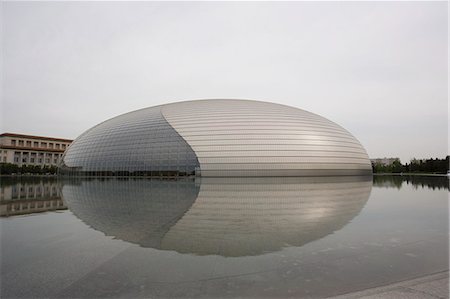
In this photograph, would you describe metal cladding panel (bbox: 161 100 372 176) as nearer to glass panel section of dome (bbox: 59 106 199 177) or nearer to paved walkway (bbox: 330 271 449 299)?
glass panel section of dome (bbox: 59 106 199 177)

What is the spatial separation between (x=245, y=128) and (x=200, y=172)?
6.46 metres

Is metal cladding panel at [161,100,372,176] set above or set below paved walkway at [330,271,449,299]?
above

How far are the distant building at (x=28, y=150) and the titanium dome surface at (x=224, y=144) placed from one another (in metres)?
43.5

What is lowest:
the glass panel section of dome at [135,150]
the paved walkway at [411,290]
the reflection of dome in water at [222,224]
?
the reflection of dome in water at [222,224]

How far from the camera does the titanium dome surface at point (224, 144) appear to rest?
29.9 metres

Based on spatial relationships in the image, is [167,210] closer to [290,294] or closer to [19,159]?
[290,294]

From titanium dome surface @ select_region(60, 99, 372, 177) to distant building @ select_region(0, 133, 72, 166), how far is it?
43.5 metres

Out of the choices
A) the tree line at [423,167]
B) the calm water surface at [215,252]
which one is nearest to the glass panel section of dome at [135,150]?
the calm water surface at [215,252]

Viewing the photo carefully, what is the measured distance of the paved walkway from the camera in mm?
3223

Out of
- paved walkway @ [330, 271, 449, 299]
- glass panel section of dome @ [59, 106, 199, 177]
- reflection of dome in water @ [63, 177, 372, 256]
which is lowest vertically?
reflection of dome in water @ [63, 177, 372, 256]

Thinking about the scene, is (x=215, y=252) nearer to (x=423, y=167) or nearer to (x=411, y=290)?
(x=411, y=290)

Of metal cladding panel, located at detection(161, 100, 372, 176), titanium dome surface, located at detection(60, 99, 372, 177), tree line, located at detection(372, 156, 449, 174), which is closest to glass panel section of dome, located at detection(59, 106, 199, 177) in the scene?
titanium dome surface, located at detection(60, 99, 372, 177)

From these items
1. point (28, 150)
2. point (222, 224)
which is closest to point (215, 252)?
point (222, 224)

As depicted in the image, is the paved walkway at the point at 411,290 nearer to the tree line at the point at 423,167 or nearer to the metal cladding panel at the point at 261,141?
the metal cladding panel at the point at 261,141
